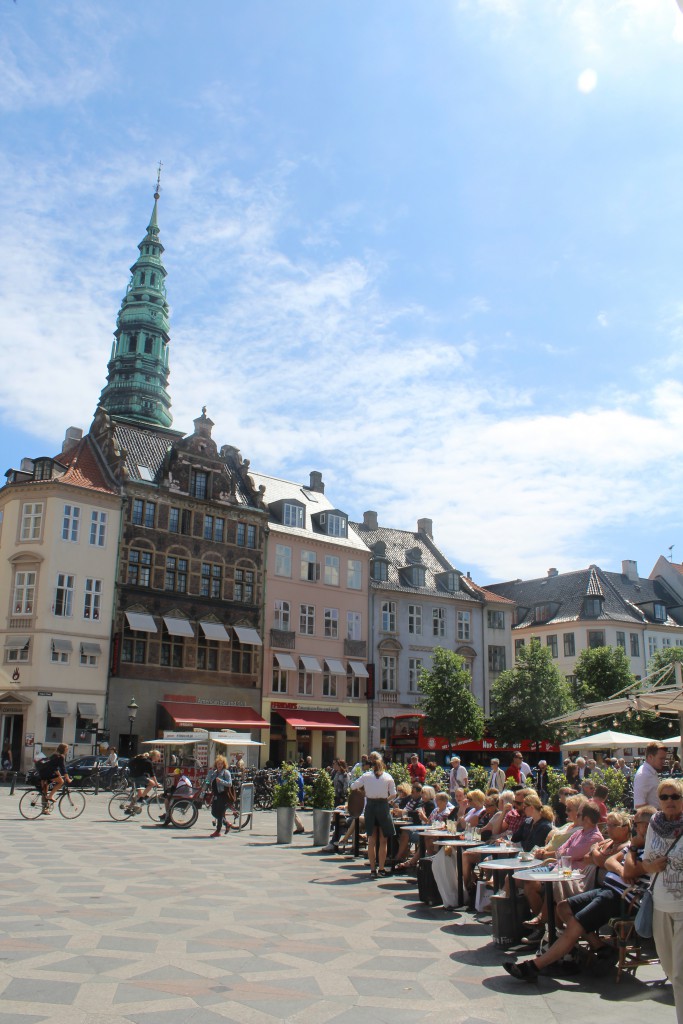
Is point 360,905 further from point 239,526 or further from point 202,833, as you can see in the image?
point 239,526

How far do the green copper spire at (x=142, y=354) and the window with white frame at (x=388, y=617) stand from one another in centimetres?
2198

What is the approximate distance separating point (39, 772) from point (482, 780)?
41.8ft

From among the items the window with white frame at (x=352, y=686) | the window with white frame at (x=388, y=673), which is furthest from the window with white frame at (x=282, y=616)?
the window with white frame at (x=388, y=673)

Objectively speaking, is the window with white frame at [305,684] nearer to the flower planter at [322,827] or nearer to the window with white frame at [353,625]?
the window with white frame at [353,625]

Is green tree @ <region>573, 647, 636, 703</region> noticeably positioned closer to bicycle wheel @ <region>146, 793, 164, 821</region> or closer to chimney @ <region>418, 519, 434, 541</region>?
chimney @ <region>418, 519, 434, 541</region>

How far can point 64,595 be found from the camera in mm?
37906

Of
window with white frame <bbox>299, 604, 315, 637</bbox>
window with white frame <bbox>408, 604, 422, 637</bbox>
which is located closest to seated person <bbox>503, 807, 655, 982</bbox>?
window with white frame <bbox>299, 604, 315, 637</bbox>

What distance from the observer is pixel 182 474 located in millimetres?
43125

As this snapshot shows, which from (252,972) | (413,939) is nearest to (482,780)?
(413,939)

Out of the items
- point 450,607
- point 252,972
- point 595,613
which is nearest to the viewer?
point 252,972

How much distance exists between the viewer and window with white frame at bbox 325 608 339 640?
47125 mm

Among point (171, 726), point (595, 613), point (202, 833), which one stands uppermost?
point (595, 613)

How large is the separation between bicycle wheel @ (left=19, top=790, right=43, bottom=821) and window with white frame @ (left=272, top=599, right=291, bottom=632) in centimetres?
2284

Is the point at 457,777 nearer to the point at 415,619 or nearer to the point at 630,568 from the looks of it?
the point at 415,619
